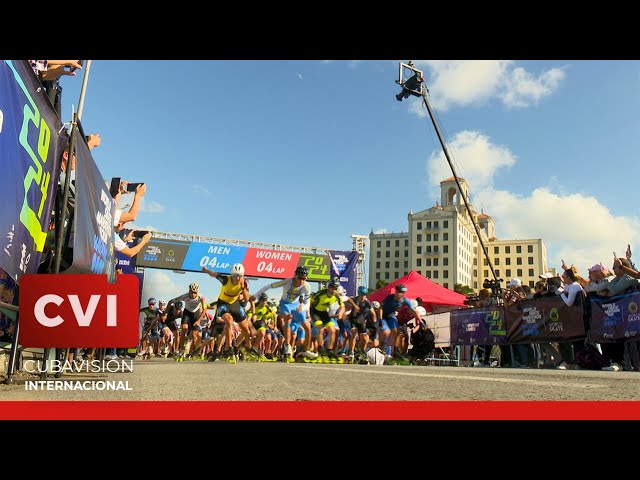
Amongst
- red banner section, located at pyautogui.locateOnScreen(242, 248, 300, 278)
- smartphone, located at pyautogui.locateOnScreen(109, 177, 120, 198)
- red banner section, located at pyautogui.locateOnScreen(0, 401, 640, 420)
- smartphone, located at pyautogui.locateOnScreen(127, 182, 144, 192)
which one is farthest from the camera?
red banner section, located at pyautogui.locateOnScreen(242, 248, 300, 278)

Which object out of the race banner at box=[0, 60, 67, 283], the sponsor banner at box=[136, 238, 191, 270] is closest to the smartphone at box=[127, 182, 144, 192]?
the race banner at box=[0, 60, 67, 283]

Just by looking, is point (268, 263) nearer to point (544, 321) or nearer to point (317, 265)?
point (317, 265)

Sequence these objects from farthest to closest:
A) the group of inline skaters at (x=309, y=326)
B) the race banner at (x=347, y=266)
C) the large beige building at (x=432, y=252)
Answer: the large beige building at (x=432, y=252) < the race banner at (x=347, y=266) < the group of inline skaters at (x=309, y=326)

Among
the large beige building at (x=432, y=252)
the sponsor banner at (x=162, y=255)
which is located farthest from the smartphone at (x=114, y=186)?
the large beige building at (x=432, y=252)

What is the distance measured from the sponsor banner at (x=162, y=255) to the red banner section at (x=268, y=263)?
14.1ft

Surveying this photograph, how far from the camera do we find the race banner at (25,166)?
120 inches

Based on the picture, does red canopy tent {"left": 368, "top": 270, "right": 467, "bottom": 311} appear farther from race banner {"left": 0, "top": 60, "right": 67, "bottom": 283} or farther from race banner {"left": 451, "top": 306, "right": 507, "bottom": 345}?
race banner {"left": 0, "top": 60, "right": 67, "bottom": 283}

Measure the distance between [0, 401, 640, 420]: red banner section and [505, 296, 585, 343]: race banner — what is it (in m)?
6.01

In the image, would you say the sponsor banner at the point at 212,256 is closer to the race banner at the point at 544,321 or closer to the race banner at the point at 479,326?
the race banner at the point at 479,326

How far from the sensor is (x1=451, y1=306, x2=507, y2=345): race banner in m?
10.2
